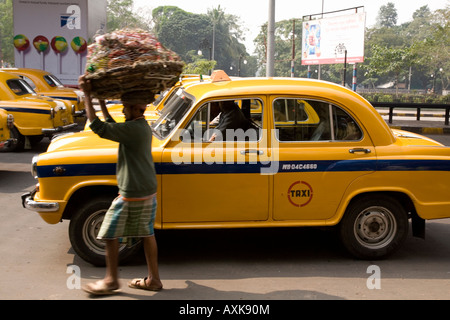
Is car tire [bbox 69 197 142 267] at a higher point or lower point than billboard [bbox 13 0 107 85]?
lower

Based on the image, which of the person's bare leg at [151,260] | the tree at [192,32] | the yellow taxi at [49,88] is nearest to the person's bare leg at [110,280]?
the person's bare leg at [151,260]

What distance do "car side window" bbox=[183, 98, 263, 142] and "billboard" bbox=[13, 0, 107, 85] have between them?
1608 cm

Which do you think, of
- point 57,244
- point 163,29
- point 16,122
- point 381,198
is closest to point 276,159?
point 381,198

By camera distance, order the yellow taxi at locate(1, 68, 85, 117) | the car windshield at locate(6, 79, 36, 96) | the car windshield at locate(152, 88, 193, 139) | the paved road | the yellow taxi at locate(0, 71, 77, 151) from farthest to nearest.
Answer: the yellow taxi at locate(1, 68, 85, 117) < the car windshield at locate(6, 79, 36, 96) < the yellow taxi at locate(0, 71, 77, 151) < the car windshield at locate(152, 88, 193, 139) < the paved road

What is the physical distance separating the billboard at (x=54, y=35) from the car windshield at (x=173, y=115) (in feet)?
50.9

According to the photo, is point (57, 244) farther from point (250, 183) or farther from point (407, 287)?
point (407, 287)

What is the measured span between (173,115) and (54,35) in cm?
1662

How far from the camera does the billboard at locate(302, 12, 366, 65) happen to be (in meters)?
47.8

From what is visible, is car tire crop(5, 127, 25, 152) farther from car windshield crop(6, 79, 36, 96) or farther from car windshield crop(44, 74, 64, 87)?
car windshield crop(44, 74, 64, 87)

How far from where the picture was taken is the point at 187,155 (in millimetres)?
5293

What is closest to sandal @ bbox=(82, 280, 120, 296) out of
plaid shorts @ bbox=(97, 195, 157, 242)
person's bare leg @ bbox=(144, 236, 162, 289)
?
person's bare leg @ bbox=(144, 236, 162, 289)

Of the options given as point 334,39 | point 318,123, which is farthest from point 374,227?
point 334,39

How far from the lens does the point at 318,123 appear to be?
561cm

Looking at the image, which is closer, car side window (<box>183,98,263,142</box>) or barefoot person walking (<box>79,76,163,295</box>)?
barefoot person walking (<box>79,76,163,295</box>)
